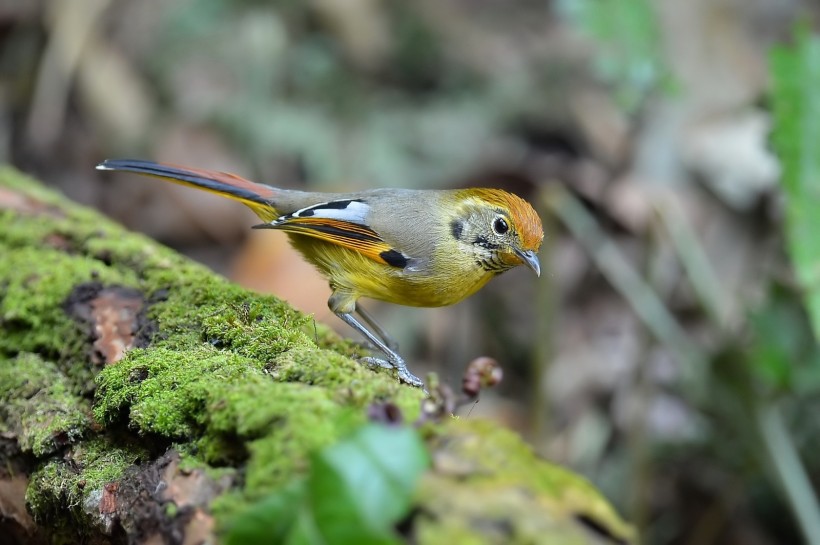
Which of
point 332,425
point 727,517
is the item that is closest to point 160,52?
point 727,517

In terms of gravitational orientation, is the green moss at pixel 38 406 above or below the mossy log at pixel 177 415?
below

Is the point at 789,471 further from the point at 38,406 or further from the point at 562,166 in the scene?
the point at 38,406

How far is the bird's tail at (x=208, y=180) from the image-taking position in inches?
140

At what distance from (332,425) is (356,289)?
1790mm

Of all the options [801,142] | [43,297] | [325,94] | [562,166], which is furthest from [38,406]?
[325,94]

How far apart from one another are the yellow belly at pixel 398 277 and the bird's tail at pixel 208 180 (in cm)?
27

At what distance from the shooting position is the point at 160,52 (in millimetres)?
8414

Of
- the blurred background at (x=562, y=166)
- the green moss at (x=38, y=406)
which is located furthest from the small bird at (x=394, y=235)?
the green moss at (x=38, y=406)

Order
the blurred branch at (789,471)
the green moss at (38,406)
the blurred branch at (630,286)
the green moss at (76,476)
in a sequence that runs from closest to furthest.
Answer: the green moss at (76,476), the green moss at (38,406), the blurred branch at (789,471), the blurred branch at (630,286)

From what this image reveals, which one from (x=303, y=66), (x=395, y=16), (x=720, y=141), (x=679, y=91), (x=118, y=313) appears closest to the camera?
(x=118, y=313)

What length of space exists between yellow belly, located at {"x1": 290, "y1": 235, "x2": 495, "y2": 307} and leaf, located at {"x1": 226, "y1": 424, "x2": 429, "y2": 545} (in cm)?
194

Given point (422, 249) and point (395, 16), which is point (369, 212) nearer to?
point (422, 249)

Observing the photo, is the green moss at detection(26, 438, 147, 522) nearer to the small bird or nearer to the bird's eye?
the small bird

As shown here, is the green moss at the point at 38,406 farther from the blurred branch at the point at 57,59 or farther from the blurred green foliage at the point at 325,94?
the blurred branch at the point at 57,59
